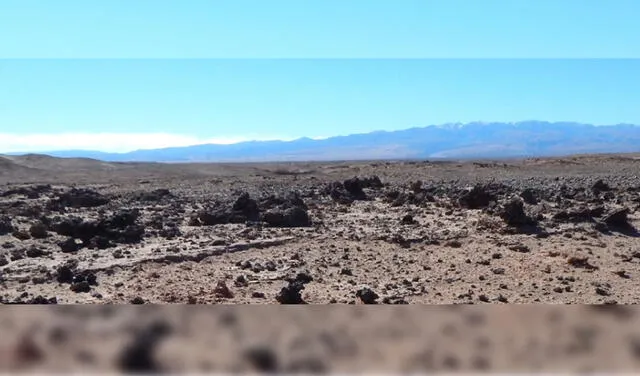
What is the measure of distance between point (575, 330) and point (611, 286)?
9.22 meters

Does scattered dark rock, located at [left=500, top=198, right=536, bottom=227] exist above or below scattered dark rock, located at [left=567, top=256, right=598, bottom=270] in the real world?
above

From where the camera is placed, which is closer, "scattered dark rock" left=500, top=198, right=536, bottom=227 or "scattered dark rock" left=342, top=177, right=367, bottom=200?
"scattered dark rock" left=500, top=198, right=536, bottom=227

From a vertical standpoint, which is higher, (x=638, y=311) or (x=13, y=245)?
(x=638, y=311)

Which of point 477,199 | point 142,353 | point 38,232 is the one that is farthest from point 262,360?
point 477,199

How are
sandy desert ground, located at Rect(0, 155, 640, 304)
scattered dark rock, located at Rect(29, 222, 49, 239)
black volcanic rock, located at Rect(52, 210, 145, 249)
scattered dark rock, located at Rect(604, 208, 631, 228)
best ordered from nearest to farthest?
sandy desert ground, located at Rect(0, 155, 640, 304)
black volcanic rock, located at Rect(52, 210, 145, 249)
scattered dark rock, located at Rect(604, 208, 631, 228)
scattered dark rock, located at Rect(29, 222, 49, 239)

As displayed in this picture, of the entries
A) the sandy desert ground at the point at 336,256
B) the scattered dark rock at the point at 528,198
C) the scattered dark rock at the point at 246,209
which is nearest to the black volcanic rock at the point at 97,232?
the sandy desert ground at the point at 336,256

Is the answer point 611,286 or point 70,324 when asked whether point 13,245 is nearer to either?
point 611,286

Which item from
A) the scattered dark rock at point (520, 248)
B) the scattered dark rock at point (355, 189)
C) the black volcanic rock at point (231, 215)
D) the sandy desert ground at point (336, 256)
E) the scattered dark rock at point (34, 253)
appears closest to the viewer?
the sandy desert ground at point (336, 256)

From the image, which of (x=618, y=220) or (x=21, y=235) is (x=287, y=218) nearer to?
(x=21, y=235)

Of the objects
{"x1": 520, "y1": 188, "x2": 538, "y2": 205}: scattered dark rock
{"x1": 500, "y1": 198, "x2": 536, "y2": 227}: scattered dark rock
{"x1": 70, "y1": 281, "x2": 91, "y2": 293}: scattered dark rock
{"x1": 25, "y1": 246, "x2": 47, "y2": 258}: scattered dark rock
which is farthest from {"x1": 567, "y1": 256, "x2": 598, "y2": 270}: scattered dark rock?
{"x1": 25, "y1": 246, "x2": 47, "y2": 258}: scattered dark rock

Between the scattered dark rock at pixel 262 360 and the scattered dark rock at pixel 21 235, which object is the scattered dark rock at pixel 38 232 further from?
the scattered dark rock at pixel 262 360

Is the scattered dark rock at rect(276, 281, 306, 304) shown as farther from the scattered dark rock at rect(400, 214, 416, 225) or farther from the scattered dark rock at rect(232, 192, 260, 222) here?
the scattered dark rock at rect(232, 192, 260, 222)

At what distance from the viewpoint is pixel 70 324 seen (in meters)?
A: 1.31

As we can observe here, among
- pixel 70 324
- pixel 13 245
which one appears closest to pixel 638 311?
pixel 70 324
